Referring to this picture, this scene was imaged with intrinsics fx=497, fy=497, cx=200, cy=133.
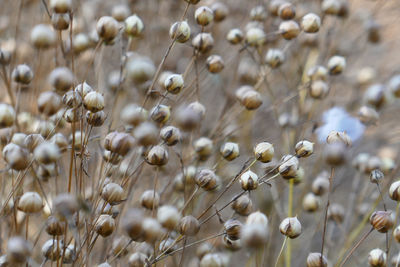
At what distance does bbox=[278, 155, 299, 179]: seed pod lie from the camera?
0.77 meters

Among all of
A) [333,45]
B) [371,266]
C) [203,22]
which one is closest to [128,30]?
[203,22]

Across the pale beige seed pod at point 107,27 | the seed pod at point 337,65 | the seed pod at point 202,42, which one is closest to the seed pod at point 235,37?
the seed pod at point 202,42

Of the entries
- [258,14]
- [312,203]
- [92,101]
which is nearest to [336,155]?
[92,101]

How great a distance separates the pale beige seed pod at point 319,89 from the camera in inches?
42.4

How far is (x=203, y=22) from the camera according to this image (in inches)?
35.5

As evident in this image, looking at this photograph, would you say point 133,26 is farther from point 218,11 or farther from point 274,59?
point 274,59

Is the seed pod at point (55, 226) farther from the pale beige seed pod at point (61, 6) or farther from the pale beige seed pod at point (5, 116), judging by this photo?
the pale beige seed pod at point (61, 6)

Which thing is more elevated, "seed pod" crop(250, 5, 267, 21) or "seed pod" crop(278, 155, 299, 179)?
"seed pod" crop(250, 5, 267, 21)

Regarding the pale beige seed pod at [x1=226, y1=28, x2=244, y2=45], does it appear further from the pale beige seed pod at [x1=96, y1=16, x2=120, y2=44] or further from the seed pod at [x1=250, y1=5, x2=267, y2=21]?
the pale beige seed pod at [x1=96, y1=16, x2=120, y2=44]

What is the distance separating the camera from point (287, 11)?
102 centimetres

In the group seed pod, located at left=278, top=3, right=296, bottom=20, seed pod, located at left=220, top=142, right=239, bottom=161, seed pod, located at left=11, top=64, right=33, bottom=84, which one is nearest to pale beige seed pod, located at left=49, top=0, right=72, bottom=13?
seed pod, located at left=11, top=64, right=33, bottom=84

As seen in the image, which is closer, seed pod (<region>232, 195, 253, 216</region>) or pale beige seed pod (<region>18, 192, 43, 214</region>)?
pale beige seed pod (<region>18, 192, 43, 214</region>)

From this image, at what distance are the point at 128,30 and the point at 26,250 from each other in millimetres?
497

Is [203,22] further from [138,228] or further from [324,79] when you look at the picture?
[138,228]
